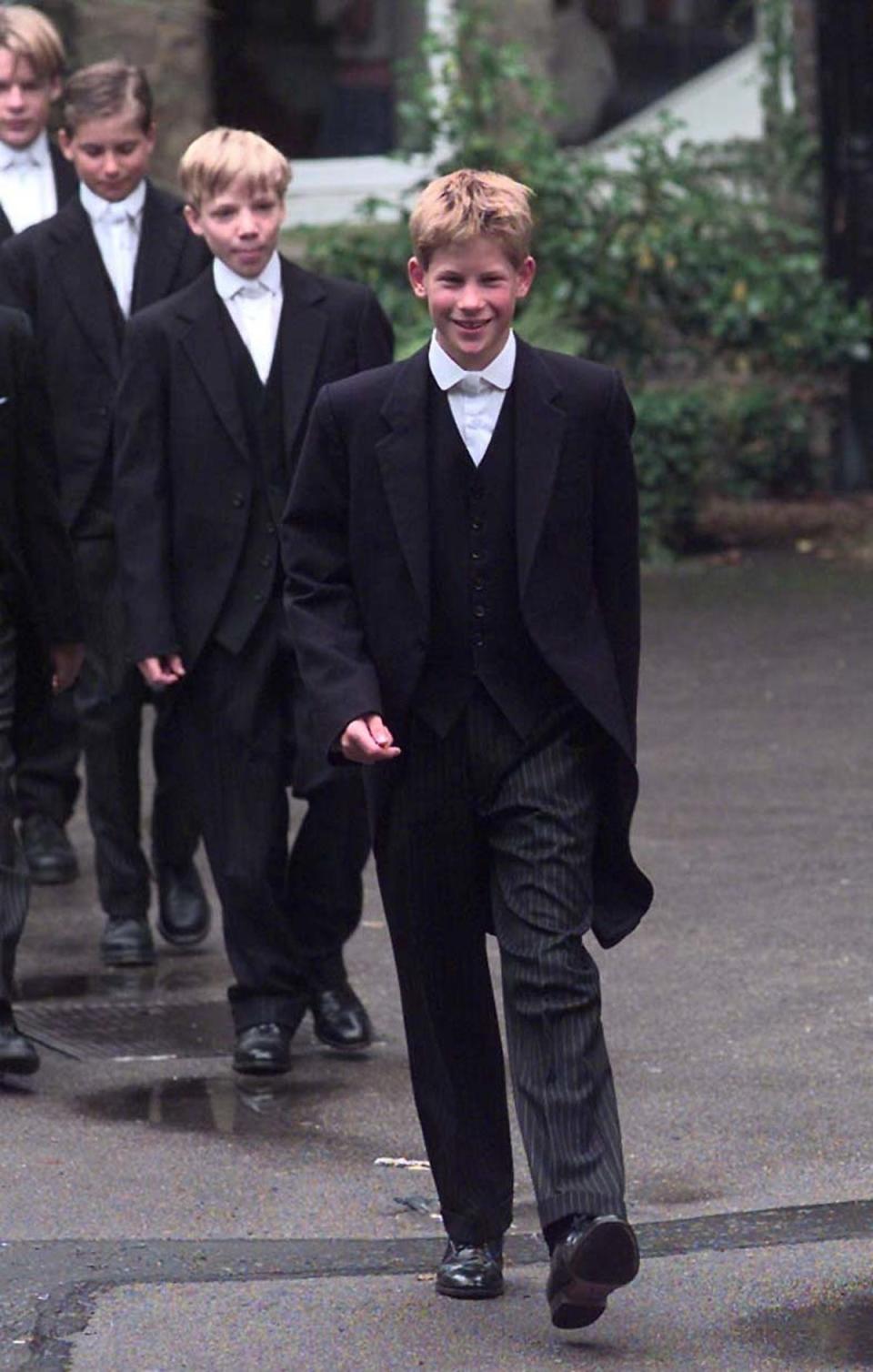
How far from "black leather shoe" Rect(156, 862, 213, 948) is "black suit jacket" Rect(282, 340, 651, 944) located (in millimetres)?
2465

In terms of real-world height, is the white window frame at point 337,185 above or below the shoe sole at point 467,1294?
above

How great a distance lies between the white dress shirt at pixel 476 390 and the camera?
4.60 metres

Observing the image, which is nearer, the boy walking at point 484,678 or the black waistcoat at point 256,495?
the boy walking at point 484,678

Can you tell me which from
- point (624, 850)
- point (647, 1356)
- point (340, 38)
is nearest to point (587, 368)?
point (624, 850)

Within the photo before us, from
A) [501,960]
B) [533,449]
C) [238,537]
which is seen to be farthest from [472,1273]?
[238,537]

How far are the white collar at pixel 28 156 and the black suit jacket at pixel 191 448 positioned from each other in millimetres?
1584

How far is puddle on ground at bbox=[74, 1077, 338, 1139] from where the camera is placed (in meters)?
5.69

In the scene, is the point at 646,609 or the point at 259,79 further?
the point at 259,79

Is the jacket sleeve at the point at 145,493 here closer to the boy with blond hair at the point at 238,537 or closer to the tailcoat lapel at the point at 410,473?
the boy with blond hair at the point at 238,537

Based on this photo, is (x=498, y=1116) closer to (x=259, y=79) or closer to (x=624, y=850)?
(x=624, y=850)

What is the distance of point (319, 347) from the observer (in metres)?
6.00

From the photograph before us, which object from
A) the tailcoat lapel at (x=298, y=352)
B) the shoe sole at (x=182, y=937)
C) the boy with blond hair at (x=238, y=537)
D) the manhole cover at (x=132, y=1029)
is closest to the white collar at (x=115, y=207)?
the boy with blond hair at (x=238, y=537)

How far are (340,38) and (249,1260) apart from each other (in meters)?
9.57

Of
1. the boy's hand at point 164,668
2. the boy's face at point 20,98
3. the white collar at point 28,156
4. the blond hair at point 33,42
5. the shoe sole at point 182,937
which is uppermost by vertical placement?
the blond hair at point 33,42
